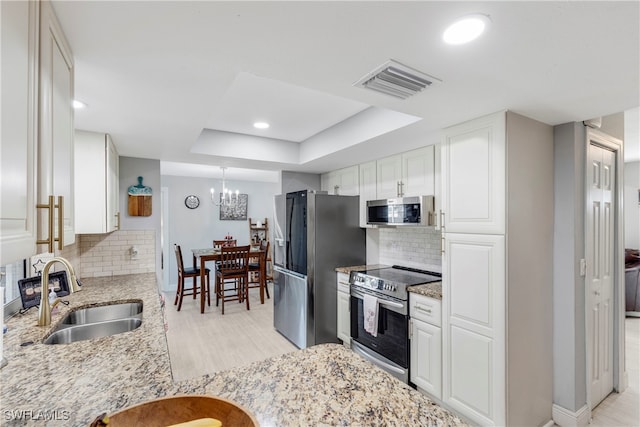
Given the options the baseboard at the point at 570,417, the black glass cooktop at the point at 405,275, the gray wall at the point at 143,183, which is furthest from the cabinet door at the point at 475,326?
the gray wall at the point at 143,183

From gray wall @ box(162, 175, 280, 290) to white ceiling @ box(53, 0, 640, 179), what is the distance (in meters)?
4.22

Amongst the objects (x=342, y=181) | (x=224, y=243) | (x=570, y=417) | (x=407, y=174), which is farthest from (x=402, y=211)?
(x=224, y=243)

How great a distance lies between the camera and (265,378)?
1062mm

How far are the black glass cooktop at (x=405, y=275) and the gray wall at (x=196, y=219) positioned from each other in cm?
333

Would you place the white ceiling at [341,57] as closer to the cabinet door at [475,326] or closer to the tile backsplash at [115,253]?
the cabinet door at [475,326]

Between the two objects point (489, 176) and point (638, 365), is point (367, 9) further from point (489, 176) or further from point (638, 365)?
point (638, 365)

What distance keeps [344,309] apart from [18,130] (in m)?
3.01

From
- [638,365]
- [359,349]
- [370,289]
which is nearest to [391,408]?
[370,289]

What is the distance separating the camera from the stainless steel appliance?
2.50 metres

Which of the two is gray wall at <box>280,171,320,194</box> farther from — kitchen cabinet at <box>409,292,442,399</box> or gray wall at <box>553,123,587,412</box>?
gray wall at <box>553,123,587,412</box>

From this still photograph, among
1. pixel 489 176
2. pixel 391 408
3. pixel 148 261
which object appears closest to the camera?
pixel 391 408

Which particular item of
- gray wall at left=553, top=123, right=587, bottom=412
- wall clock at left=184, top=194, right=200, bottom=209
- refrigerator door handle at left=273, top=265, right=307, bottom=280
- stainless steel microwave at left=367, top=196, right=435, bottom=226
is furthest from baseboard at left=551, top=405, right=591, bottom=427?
wall clock at left=184, top=194, right=200, bottom=209

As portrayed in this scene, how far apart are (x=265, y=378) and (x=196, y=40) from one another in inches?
49.9

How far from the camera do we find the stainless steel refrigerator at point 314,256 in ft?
10.7
